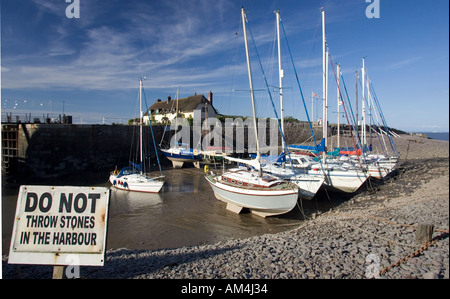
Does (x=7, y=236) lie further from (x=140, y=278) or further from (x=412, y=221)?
(x=412, y=221)

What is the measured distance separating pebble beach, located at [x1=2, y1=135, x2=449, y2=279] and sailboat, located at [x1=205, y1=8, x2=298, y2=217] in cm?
304

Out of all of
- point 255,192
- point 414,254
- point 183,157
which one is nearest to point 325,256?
point 414,254

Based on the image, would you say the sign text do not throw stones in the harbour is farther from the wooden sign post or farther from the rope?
the rope

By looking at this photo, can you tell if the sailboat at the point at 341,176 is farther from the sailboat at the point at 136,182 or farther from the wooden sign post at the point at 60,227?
the wooden sign post at the point at 60,227

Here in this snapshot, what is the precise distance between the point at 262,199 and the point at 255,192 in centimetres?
53

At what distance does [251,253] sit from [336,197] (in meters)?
12.2

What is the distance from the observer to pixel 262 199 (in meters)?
14.0

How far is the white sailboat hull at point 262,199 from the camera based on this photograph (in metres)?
13.5

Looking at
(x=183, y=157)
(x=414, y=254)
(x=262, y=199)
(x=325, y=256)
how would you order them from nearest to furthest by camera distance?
(x=414, y=254) < (x=325, y=256) < (x=262, y=199) < (x=183, y=157)

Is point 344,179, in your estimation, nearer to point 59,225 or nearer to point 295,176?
point 295,176

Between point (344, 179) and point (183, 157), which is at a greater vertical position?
point (183, 157)

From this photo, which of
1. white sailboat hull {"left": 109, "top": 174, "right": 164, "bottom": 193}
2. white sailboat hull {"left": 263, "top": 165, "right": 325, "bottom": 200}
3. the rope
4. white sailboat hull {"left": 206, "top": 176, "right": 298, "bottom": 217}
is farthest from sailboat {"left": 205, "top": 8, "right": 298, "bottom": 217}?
the rope

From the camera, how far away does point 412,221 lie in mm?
8867
